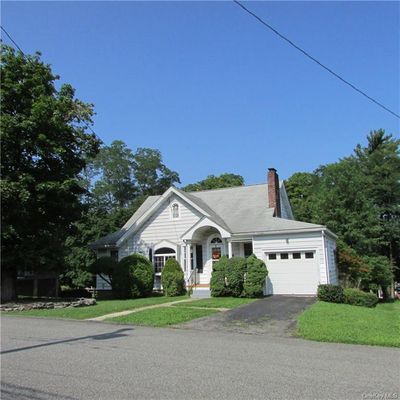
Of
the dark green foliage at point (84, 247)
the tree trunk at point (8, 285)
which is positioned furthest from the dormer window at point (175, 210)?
the tree trunk at point (8, 285)

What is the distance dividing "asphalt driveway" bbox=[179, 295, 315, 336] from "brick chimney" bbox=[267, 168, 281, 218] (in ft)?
28.7

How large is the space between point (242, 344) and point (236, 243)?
15.1 metres

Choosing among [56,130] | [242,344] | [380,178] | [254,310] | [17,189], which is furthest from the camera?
[380,178]

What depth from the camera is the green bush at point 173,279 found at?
23.5 meters

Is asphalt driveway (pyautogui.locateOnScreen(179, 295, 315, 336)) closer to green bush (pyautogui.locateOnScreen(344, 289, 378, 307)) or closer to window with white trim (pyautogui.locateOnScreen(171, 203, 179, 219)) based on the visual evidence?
green bush (pyautogui.locateOnScreen(344, 289, 378, 307))

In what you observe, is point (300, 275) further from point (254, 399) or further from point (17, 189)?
point (254, 399)

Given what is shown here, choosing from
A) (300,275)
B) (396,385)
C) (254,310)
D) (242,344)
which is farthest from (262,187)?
(396,385)

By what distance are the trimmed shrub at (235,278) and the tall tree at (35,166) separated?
8.08 m

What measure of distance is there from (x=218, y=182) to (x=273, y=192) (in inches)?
1349

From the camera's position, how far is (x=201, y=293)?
74.6 feet

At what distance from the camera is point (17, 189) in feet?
59.8

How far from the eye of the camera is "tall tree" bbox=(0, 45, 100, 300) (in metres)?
18.9

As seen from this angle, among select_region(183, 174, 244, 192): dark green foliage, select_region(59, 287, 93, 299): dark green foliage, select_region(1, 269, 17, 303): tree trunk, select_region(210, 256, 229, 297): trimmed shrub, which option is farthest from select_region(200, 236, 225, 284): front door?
select_region(183, 174, 244, 192): dark green foliage

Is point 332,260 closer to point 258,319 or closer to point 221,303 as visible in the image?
point 221,303
